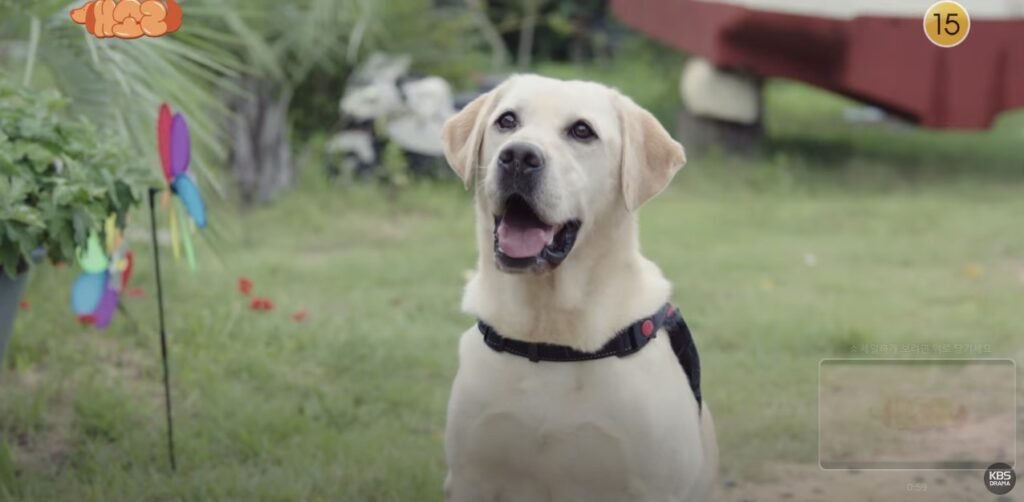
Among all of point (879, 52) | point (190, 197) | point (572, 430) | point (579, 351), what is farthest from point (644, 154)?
point (879, 52)

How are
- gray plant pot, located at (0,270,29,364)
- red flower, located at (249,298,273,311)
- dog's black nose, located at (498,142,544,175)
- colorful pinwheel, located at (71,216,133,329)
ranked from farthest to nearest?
red flower, located at (249,298,273,311) → colorful pinwheel, located at (71,216,133,329) → gray plant pot, located at (0,270,29,364) → dog's black nose, located at (498,142,544,175)

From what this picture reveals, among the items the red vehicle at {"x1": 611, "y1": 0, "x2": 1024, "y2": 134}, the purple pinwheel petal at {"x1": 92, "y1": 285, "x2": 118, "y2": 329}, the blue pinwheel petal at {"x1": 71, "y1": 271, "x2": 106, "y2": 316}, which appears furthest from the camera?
the red vehicle at {"x1": 611, "y1": 0, "x2": 1024, "y2": 134}

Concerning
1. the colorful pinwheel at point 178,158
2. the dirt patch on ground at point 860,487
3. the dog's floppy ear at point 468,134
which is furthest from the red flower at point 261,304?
the dog's floppy ear at point 468,134

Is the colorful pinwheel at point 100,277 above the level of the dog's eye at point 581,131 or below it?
below

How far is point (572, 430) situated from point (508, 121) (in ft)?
1.97

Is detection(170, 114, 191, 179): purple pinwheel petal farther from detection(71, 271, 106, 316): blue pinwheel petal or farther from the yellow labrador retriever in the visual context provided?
the yellow labrador retriever

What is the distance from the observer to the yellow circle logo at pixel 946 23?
3.62m

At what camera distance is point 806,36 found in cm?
797

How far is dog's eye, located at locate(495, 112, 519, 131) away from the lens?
2.75m

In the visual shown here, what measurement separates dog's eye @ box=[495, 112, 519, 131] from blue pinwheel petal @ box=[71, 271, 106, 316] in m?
1.62

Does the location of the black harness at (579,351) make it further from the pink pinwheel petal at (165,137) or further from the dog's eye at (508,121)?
the pink pinwheel petal at (165,137)

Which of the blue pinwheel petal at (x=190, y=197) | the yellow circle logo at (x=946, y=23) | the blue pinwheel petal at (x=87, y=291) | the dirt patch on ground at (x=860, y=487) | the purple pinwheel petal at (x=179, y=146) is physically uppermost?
the yellow circle logo at (x=946, y=23)

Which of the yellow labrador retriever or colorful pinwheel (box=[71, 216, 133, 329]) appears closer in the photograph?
the yellow labrador retriever

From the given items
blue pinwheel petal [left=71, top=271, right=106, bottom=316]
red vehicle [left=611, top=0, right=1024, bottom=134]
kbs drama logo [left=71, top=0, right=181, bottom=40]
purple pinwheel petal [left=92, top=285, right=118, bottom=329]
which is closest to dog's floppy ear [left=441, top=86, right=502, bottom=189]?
kbs drama logo [left=71, top=0, right=181, bottom=40]
